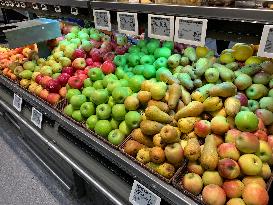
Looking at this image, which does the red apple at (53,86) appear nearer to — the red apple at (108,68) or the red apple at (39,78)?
the red apple at (39,78)

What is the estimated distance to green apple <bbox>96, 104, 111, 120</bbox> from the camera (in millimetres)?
1660

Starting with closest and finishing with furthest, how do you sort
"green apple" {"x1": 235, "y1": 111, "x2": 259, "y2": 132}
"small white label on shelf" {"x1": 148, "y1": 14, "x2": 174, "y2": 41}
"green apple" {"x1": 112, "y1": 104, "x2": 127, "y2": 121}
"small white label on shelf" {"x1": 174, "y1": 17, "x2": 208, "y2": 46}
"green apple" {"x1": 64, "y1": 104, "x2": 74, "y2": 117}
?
"green apple" {"x1": 235, "y1": 111, "x2": 259, "y2": 132} → "small white label on shelf" {"x1": 174, "y1": 17, "x2": 208, "y2": 46} → "small white label on shelf" {"x1": 148, "y1": 14, "x2": 174, "y2": 41} → "green apple" {"x1": 112, "y1": 104, "x2": 127, "y2": 121} → "green apple" {"x1": 64, "y1": 104, "x2": 74, "y2": 117}

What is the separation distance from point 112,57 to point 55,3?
2.11 ft

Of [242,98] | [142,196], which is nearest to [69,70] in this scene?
[142,196]

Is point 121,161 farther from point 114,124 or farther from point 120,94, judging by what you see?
point 120,94

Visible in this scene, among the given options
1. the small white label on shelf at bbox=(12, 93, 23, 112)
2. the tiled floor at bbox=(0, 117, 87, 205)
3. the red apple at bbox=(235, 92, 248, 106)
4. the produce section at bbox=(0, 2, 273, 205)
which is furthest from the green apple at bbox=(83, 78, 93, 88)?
the red apple at bbox=(235, 92, 248, 106)

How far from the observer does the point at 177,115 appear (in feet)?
4.77

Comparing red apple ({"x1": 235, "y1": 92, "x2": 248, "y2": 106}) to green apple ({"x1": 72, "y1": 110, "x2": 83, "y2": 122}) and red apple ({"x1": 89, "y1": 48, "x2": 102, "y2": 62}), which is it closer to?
green apple ({"x1": 72, "y1": 110, "x2": 83, "y2": 122})

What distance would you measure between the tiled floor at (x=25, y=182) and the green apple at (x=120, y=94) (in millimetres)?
937

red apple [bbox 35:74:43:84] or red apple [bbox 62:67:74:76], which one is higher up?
red apple [bbox 62:67:74:76]

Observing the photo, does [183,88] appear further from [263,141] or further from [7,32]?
[7,32]

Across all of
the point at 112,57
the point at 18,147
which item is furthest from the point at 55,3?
the point at 18,147

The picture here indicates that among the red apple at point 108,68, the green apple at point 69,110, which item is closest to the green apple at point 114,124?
the green apple at point 69,110

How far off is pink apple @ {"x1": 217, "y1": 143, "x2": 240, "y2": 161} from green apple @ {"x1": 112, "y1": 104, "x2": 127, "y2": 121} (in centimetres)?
59
